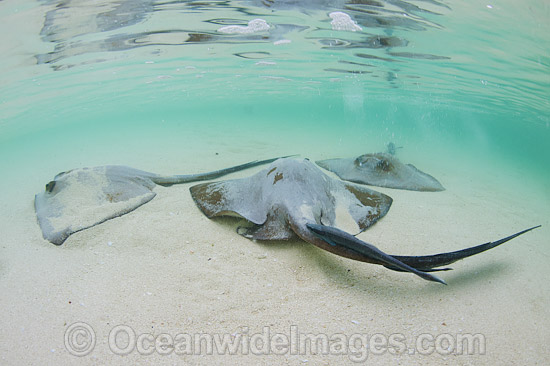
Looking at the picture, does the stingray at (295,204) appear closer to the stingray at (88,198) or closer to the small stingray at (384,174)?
the stingray at (88,198)

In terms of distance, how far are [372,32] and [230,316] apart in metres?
11.3

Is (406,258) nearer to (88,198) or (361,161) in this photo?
(88,198)

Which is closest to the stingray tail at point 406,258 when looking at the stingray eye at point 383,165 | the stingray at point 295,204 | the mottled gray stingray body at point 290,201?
the stingray at point 295,204

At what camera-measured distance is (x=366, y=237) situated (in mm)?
3941

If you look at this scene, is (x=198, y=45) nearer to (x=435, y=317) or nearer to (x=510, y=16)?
(x=510, y=16)

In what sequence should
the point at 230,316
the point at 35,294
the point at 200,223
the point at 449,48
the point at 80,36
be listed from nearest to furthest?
the point at 230,316 → the point at 35,294 → the point at 200,223 → the point at 80,36 → the point at 449,48

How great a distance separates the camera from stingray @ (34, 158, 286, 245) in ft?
13.0

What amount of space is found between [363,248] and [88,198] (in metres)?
4.18

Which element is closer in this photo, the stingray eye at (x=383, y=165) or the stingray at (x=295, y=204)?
the stingray at (x=295, y=204)

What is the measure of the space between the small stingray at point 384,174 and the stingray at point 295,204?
1.86 m

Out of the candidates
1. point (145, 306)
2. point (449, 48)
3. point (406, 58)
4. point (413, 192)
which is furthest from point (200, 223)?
point (406, 58)

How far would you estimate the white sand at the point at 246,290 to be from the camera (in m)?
2.33

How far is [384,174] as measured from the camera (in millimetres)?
Answer: 6559

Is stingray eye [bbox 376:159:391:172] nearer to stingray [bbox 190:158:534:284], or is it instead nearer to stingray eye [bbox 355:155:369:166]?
stingray eye [bbox 355:155:369:166]
